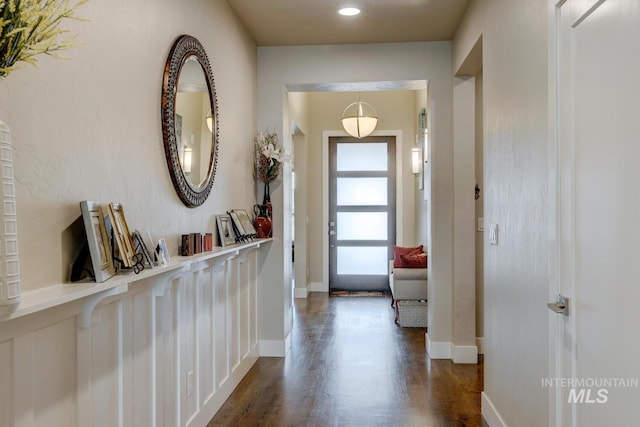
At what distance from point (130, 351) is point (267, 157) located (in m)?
2.37

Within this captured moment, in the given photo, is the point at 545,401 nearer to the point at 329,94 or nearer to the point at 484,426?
the point at 484,426

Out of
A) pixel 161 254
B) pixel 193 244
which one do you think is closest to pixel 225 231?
pixel 193 244

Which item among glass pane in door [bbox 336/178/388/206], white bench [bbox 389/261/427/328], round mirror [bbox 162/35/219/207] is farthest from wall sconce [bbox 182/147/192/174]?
glass pane in door [bbox 336/178/388/206]

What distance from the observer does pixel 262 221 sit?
13.1 feet

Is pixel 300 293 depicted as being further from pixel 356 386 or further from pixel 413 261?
pixel 356 386

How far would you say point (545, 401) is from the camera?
6.42ft

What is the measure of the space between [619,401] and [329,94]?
256 inches

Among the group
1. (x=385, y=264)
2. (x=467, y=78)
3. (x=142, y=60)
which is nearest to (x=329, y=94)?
(x=385, y=264)

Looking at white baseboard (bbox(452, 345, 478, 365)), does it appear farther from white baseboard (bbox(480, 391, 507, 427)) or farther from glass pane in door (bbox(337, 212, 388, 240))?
glass pane in door (bbox(337, 212, 388, 240))

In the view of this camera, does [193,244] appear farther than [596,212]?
Yes

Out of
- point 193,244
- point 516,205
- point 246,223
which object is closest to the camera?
point 516,205

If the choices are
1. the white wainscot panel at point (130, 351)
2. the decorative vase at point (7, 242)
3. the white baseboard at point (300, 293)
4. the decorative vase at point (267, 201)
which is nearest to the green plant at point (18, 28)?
the decorative vase at point (7, 242)

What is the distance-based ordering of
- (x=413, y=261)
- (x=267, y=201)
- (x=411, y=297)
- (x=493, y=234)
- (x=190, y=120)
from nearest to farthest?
(x=190, y=120) → (x=493, y=234) → (x=267, y=201) → (x=411, y=297) → (x=413, y=261)

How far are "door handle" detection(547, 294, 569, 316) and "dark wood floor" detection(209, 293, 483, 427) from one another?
1.37 meters
